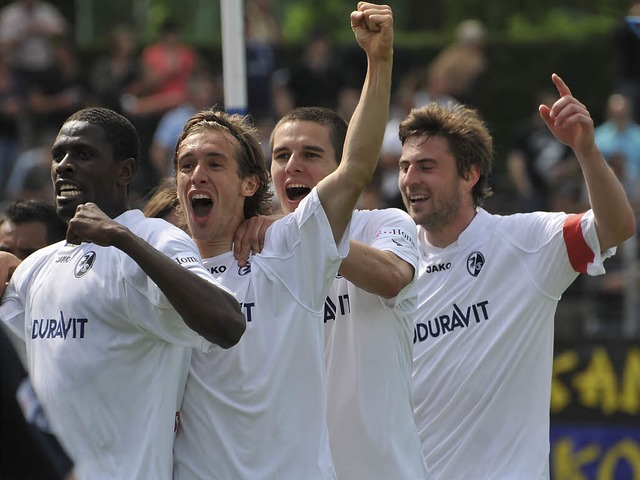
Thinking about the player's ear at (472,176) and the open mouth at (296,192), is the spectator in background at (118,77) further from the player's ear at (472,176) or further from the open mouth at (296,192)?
the open mouth at (296,192)

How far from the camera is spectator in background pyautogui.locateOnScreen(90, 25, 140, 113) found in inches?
624

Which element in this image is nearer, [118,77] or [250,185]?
[250,185]

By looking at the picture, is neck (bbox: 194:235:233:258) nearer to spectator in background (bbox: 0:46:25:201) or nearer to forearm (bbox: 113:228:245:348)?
forearm (bbox: 113:228:245:348)

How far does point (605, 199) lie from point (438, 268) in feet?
2.90

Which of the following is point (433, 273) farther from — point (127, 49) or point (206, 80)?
point (127, 49)

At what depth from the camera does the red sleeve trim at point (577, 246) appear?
20.6 ft

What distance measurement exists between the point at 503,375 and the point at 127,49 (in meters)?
11.1

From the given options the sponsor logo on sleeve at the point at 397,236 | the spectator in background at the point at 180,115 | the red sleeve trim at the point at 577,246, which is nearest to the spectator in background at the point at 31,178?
the spectator in background at the point at 180,115

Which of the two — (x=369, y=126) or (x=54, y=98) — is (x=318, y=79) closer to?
(x=54, y=98)

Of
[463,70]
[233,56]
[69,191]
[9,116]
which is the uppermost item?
[9,116]

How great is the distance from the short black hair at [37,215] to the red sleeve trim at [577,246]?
2409 millimetres

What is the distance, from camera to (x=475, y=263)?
6449mm

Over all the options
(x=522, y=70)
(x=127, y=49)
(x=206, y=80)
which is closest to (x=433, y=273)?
(x=206, y=80)

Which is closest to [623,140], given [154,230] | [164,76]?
[164,76]
